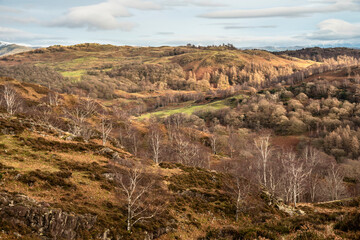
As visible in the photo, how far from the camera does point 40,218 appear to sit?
1599cm

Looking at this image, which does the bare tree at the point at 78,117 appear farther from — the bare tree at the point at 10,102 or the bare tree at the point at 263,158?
the bare tree at the point at 263,158

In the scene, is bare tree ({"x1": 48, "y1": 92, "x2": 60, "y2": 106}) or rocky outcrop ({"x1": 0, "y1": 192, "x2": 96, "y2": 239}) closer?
rocky outcrop ({"x1": 0, "y1": 192, "x2": 96, "y2": 239})

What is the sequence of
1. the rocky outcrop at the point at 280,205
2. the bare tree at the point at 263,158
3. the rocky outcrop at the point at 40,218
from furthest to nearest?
the bare tree at the point at 263,158 → the rocky outcrop at the point at 280,205 → the rocky outcrop at the point at 40,218

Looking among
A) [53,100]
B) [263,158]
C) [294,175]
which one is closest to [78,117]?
[53,100]

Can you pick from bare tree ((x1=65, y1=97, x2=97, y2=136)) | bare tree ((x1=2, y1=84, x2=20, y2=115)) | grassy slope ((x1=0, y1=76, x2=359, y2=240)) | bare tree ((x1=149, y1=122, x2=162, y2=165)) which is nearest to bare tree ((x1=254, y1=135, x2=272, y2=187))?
grassy slope ((x1=0, y1=76, x2=359, y2=240))

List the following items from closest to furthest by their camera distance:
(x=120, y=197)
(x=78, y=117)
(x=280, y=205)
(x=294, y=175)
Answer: (x=120, y=197)
(x=280, y=205)
(x=294, y=175)
(x=78, y=117)

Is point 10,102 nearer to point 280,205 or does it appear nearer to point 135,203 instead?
point 135,203

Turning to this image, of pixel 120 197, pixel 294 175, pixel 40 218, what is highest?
pixel 40 218

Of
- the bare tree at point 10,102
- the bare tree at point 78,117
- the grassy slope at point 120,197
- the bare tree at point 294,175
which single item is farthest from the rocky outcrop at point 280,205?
the bare tree at point 10,102

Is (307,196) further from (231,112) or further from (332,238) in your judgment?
(231,112)

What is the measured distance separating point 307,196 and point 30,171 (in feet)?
231

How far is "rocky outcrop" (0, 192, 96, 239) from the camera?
1506 centimetres

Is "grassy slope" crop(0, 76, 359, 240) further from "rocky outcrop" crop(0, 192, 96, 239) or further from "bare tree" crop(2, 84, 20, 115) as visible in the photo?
"bare tree" crop(2, 84, 20, 115)

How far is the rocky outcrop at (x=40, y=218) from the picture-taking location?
15062 mm
